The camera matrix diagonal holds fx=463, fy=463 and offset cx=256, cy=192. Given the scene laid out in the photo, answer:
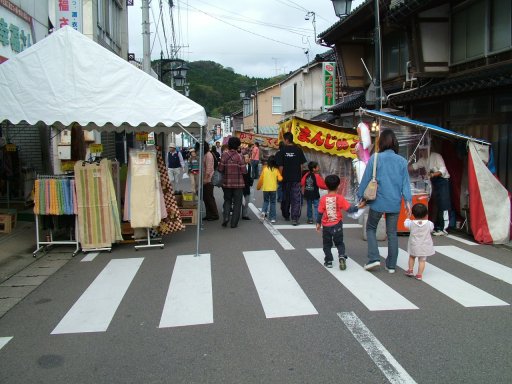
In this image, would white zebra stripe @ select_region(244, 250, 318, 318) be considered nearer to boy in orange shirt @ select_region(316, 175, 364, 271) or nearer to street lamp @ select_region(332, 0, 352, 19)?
boy in orange shirt @ select_region(316, 175, 364, 271)

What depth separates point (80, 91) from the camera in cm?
753

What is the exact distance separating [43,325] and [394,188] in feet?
15.3

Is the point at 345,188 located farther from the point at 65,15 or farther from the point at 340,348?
the point at 65,15

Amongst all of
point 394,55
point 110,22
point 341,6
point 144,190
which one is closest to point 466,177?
point 341,6

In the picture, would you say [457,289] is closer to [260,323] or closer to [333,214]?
[333,214]

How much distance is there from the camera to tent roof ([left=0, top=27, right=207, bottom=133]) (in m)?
7.45

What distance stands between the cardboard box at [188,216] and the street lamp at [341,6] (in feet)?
20.7

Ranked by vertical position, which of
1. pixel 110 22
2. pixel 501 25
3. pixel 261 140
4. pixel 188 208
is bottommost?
pixel 188 208

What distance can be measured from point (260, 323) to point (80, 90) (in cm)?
→ 503

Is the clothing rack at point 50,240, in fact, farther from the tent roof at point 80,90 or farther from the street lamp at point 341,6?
the street lamp at point 341,6

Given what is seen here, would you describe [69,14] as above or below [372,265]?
above

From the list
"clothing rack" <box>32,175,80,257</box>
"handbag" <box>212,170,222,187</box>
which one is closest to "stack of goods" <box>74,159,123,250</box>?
"clothing rack" <box>32,175,80,257</box>

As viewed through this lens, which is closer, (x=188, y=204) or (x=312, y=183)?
(x=312, y=183)

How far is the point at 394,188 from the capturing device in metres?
6.43
